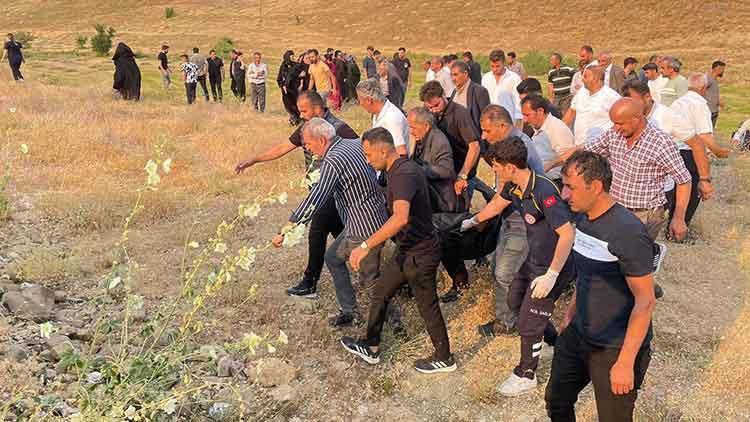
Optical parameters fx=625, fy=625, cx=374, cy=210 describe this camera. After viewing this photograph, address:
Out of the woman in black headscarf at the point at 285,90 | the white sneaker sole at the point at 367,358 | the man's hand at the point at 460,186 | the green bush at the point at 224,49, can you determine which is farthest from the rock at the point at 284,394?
the green bush at the point at 224,49

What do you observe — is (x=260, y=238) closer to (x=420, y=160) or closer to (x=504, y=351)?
(x=420, y=160)

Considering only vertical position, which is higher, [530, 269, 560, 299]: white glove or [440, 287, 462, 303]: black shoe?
[530, 269, 560, 299]: white glove

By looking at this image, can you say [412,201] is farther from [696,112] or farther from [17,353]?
[696,112]

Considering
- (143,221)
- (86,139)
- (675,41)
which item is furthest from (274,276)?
(675,41)

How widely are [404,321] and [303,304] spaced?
2.93ft

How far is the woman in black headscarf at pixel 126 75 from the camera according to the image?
622 inches

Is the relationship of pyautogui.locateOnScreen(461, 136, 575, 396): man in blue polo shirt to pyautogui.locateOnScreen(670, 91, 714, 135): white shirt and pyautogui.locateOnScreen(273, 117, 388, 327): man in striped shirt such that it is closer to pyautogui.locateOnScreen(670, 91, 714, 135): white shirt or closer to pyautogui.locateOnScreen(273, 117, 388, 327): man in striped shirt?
pyautogui.locateOnScreen(273, 117, 388, 327): man in striped shirt

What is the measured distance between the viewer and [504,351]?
458cm

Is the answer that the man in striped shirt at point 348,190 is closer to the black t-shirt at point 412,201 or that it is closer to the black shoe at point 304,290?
the black t-shirt at point 412,201

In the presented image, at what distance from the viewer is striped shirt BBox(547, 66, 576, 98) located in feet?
34.2

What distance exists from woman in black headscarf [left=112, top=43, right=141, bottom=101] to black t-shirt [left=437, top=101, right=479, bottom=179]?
12.5 metres

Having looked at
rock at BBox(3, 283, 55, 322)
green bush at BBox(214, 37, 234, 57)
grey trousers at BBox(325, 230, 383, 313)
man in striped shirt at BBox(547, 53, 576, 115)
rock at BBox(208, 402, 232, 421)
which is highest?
man in striped shirt at BBox(547, 53, 576, 115)

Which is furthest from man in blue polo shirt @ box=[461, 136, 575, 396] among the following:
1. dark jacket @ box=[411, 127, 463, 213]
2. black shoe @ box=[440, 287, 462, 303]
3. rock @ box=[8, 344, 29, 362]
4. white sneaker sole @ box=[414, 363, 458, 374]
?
rock @ box=[8, 344, 29, 362]

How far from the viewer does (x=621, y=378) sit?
261cm
